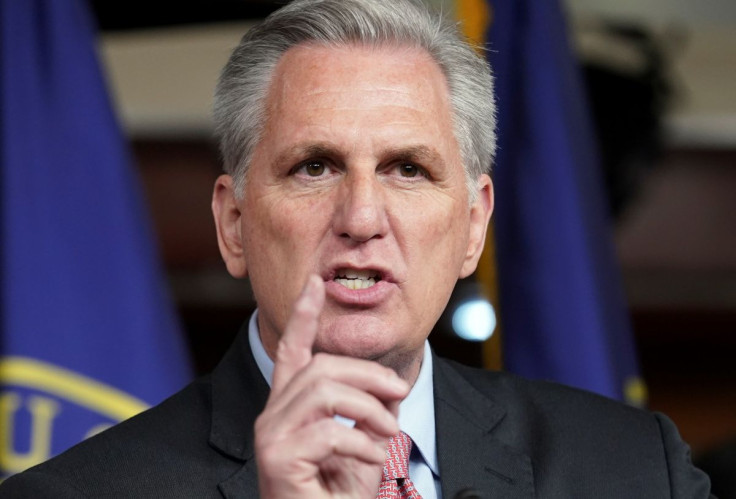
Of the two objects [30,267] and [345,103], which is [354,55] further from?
[30,267]

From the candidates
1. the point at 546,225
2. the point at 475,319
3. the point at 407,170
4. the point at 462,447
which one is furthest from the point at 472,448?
the point at 475,319

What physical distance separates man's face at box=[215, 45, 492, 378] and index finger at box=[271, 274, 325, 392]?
29cm

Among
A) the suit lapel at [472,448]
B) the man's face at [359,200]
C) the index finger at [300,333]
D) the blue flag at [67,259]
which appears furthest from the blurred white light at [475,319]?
the index finger at [300,333]

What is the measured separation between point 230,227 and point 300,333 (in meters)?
0.66

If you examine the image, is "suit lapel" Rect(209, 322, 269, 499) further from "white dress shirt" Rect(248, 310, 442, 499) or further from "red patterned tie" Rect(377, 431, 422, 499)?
"red patterned tie" Rect(377, 431, 422, 499)

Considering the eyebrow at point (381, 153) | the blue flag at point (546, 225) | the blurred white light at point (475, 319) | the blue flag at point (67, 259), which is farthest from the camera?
the blurred white light at point (475, 319)

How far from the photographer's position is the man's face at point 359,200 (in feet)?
6.97

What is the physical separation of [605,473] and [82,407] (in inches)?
54.4

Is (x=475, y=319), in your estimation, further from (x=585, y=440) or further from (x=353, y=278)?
(x=353, y=278)

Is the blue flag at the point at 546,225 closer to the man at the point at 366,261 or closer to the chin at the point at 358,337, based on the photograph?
the man at the point at 366,261

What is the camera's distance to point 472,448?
7.82 feet

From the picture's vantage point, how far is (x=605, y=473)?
2438mm

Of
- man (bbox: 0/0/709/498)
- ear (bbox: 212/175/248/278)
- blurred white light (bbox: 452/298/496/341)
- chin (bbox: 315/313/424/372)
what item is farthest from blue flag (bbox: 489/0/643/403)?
chin (bbox: 315/313/424/372)

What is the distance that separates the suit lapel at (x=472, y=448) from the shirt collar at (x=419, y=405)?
0.7 inches
